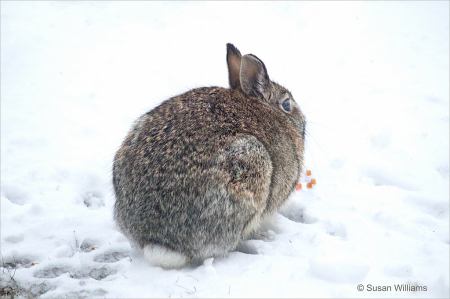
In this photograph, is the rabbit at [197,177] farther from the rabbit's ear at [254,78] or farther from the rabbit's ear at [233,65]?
the rabbit's ear at [233,65]

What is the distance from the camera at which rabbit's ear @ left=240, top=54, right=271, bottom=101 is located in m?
4.75

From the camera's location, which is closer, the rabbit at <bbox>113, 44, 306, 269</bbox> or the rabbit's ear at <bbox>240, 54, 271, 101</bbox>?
the rabbit at <bbox>113, 44, 306, 269</bbox>

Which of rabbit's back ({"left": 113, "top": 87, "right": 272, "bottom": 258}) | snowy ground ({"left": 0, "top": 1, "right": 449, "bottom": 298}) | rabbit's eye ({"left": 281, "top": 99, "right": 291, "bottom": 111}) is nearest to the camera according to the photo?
rabbit's back ({"left": 113, "top": 87, "right": 272, "bottom": 258})

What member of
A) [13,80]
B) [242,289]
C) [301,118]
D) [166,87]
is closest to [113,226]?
[242,289]

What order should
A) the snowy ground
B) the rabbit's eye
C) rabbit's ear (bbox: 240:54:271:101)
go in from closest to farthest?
the snowy ground
rabbit's ear (bbox: 240:54:271:101)
the rabbit's eye

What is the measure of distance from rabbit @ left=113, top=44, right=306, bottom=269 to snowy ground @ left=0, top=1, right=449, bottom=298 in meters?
0.33

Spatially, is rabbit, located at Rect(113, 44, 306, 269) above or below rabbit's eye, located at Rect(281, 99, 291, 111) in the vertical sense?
below

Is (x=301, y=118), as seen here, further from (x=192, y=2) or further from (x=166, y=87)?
(x=192, y=2)

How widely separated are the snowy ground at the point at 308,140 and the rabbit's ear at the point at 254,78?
57.1 inches

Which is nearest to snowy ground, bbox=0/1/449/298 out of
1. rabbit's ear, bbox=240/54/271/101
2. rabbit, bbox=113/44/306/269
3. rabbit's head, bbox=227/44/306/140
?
rabbit, bbox=113/44/306/269

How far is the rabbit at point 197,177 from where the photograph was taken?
4.03 m

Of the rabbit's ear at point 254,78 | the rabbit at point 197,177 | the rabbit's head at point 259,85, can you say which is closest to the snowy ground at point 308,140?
the rabbit at point 197,177

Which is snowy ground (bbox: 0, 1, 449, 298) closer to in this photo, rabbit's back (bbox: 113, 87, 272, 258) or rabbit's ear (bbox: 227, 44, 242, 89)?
rabbit's back (bbox: 113, 87, 272, 258)

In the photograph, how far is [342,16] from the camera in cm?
907
